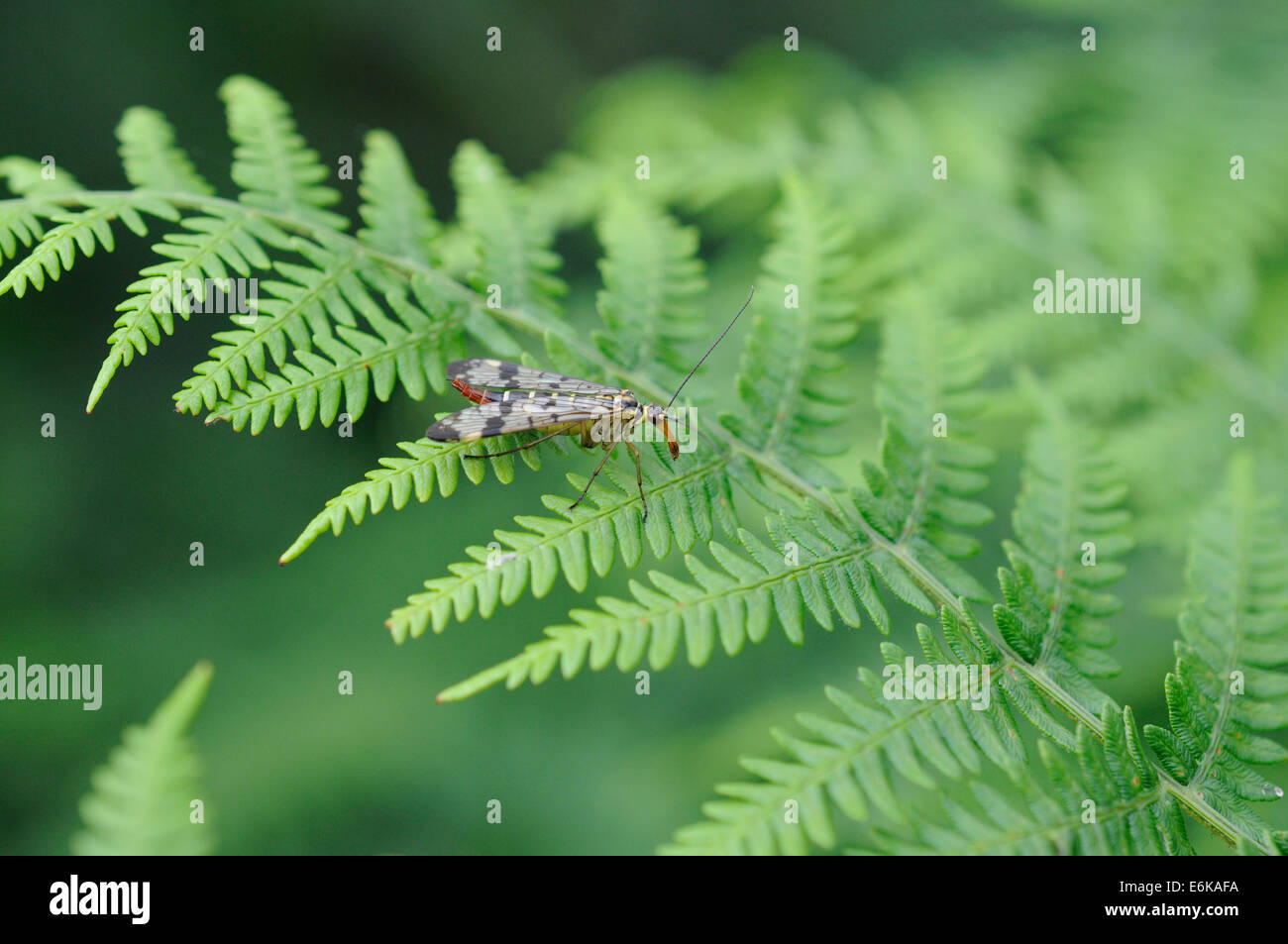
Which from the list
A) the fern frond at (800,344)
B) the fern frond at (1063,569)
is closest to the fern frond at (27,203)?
the fern frond at (800,344)

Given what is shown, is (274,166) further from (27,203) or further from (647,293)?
(647,293)

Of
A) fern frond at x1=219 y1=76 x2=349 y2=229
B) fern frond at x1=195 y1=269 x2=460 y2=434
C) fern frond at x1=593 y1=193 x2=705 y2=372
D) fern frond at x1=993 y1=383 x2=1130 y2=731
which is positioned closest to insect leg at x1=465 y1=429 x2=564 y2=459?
fern frond at x1=195 y1=269 x2=460 y2=434

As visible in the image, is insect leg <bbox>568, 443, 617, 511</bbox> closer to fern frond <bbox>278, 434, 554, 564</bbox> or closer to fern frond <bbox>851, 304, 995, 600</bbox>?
fern frond <bbox>278, 434, 554, 564</bbox>

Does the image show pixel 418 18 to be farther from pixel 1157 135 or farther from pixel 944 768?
pixel 944 768

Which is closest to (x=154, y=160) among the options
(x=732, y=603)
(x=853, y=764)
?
(x=732, y=603)

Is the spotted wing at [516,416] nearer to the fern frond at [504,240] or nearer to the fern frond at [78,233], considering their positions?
the fern frond at [504,240]
